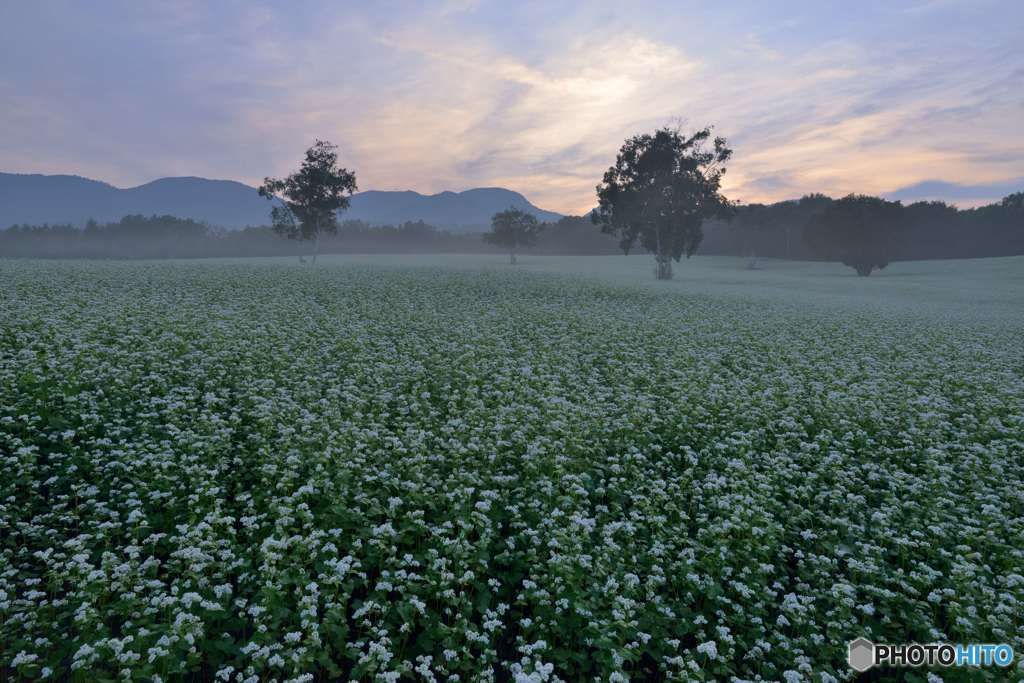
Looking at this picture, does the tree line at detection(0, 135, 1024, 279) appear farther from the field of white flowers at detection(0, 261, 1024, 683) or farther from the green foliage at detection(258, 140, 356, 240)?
the field of white flowers at detection(0, 261, 1024, 683)

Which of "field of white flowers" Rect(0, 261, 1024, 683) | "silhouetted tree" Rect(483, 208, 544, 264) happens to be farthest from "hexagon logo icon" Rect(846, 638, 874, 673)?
"silhouetted tree" Rect(483, 208, 544, 264)

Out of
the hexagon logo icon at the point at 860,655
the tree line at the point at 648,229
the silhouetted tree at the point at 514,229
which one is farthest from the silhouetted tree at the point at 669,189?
the hexagon logo icon at the point at 860,655

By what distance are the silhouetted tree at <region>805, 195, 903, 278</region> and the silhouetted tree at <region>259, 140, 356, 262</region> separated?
2879 inches

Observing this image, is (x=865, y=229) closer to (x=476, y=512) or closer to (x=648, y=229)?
(x=648, y=229)

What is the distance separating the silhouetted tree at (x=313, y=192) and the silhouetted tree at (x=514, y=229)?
89.3 ft

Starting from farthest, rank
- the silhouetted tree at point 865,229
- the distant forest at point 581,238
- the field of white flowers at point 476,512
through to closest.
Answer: the distant forest at point 581,238 → the silhouetted tree at point 865,229 → the field of white flowers at point 476,512

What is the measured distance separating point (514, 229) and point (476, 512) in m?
82.5

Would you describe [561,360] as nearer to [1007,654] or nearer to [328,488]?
[328,488]

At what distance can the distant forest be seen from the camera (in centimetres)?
9850

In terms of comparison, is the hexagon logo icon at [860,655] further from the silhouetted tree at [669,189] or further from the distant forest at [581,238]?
the distant forest at [581,238]

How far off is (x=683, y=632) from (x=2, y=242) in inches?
7004

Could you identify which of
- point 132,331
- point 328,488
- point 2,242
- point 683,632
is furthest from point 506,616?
point 2,242

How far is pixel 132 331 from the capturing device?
16.1m

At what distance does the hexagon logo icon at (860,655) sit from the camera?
5.75 metres
